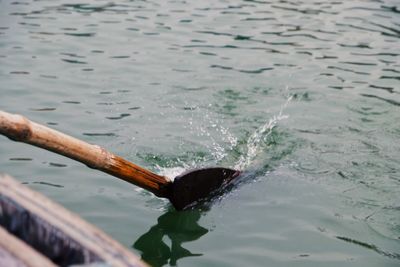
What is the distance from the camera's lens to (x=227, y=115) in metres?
8.09

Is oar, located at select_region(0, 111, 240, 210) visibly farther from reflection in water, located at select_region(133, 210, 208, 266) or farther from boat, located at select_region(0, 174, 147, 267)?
boat, located at select_region(0, 174, 147, 267)

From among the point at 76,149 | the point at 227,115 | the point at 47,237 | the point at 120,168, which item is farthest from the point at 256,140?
the point at 47,237

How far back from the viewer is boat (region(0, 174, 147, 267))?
255 centimetres

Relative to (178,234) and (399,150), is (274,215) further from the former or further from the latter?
(399,150)

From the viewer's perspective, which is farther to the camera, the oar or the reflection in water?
the reflection in water

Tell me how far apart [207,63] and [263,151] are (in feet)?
11.8

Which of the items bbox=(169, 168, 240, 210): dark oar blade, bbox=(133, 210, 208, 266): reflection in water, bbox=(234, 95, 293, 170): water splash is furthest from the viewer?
bbox=(234, 95, 293, 170): water splash

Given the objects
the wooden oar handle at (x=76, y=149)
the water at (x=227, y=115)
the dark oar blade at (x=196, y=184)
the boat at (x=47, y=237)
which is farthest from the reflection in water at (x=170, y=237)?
the boat at (x=47, y=237)

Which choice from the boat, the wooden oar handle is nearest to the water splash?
the wooden oar handle

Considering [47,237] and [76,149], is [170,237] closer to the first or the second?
[76,149]

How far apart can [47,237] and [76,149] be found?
1.79 meters

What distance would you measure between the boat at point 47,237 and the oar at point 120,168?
1.20 metres

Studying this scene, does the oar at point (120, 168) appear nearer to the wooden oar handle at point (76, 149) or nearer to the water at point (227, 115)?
the wooden oar handle at point (76, 149)

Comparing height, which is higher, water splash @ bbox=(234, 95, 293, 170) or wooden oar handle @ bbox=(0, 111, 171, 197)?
wooden oar handle @ bbox=(0, 111, 171, 197)
